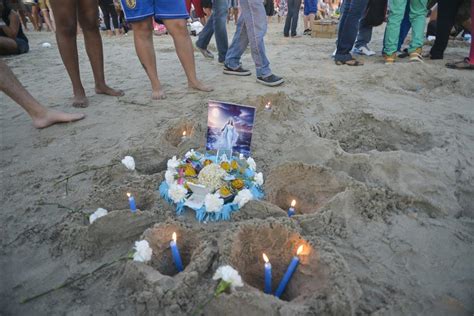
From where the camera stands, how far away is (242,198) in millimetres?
1446

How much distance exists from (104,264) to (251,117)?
1057 mm

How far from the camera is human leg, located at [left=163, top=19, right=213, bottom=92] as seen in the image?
2.70 meters

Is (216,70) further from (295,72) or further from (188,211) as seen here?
(188,211)

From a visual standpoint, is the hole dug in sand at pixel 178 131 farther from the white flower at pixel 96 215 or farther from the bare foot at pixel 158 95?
the white flower at pixel 96 215

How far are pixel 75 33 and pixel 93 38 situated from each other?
0.20 m

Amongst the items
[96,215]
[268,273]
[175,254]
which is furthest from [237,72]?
[268,273]

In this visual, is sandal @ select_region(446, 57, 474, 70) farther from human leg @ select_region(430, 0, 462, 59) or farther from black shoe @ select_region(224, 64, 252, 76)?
black shoe @ select_region(224, 64, 252, 76)

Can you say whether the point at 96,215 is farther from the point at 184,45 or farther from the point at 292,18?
the point at 292,18

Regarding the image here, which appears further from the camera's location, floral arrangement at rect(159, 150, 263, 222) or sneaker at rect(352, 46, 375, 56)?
sneaker at rect(352, 46, 375, 56)

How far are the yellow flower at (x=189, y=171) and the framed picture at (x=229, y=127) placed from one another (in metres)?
0.22

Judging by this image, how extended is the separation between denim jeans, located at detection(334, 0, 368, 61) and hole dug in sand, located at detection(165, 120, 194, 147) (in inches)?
112

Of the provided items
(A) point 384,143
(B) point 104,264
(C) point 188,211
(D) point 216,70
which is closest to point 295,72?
(D) point 216,70

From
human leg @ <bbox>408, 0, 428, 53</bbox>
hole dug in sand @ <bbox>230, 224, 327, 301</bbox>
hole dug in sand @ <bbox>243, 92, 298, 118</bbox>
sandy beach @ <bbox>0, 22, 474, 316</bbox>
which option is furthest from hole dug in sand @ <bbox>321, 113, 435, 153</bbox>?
human leg @ <bbox>408, 0, 428, 53</bbox>

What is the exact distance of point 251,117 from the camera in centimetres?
Answer: 173
